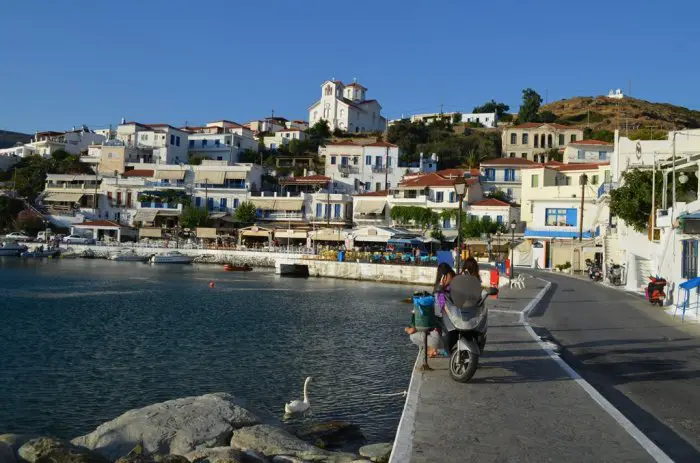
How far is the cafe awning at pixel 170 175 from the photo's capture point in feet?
283

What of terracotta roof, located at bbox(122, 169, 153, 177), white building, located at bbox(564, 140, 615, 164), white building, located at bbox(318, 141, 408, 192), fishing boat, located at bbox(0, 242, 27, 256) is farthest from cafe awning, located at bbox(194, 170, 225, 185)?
white building, located at bbox(564, 140, 615, 164)

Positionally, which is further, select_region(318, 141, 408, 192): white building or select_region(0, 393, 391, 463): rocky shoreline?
select_region(318, 141, 408, 192): white building

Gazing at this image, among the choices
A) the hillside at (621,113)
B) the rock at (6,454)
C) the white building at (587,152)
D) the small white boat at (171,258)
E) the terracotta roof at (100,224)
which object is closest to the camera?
the rock at (6,454)

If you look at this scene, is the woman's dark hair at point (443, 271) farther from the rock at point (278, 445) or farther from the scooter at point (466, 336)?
the rock at point (278, 445)

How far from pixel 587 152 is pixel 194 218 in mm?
46320

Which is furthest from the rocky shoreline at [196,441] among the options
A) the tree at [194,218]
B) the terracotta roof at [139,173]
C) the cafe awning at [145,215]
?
the terracotta roof at [139,173]

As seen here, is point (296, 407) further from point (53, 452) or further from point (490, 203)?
point (490, 203)

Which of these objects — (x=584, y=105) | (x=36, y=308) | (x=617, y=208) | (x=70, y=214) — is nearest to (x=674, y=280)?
(x=617, y=208)

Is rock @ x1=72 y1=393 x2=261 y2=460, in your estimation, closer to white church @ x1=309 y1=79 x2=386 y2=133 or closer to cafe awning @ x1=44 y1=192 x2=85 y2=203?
cafe awning @ x1=44 y1=192 x2=85 y2=203

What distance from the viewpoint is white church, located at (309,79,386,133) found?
385 feet

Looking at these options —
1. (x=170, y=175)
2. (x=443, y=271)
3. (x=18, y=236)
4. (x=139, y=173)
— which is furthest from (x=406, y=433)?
(x=139, y=173)

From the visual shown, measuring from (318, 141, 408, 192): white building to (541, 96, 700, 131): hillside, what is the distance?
46042 millimetres

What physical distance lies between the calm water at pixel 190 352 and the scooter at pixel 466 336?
2.06 meters

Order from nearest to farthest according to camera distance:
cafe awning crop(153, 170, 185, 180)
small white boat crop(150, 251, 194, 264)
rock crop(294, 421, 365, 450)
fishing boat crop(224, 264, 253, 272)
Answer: rock crop(294, 421, 365, 450), fishing boat crop(224, 264, 253, 272), small white boat crop(150, 251, 194, 264), cafe awning crop(153, 170, 185, 180)
